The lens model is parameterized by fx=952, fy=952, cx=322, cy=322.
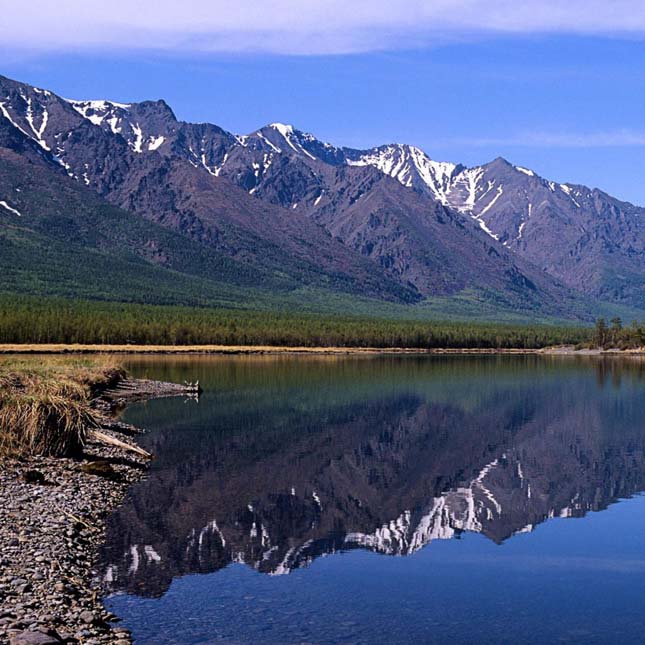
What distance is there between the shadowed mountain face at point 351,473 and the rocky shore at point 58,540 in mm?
931

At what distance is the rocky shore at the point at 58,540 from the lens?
2012cm

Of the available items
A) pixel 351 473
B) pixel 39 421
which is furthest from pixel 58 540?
pixel 351 473

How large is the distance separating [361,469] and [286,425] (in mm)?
18745

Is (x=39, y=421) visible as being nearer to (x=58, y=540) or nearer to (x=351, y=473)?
(x=58, y=540)

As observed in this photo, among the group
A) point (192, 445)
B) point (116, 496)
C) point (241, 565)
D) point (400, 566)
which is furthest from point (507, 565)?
point (192, 445)

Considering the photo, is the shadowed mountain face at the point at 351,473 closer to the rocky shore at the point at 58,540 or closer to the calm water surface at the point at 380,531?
the calm water surface at the point at 380,531

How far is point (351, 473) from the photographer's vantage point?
45906 millimetres

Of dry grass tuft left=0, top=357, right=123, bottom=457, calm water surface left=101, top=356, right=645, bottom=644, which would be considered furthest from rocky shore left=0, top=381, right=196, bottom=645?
dry grass tuft left=0, top=357, right=123, bottom=457

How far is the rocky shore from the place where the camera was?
20125 millimetres

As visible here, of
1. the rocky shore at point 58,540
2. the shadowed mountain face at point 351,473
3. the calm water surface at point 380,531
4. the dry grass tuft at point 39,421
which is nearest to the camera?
the rocky shore at point 58,540

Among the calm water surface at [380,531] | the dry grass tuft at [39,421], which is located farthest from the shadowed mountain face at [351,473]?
the dry grass tuft at [39,421]

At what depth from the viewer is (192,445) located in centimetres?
5241

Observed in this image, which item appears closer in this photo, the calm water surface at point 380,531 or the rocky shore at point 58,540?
the rocky shore at point 58,540

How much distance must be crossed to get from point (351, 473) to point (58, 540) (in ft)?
68.8
